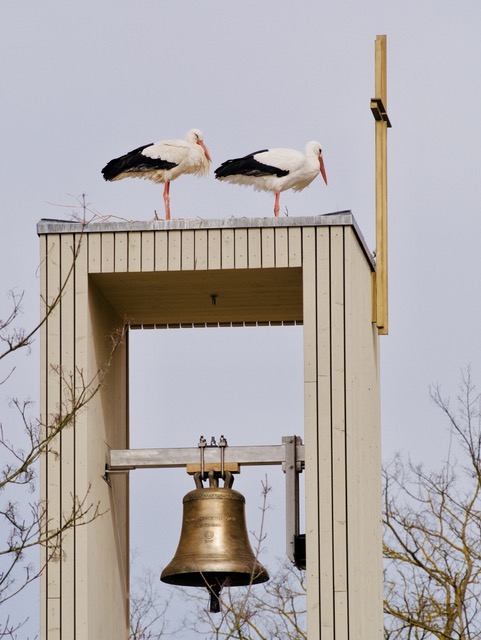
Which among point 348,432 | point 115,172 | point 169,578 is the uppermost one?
point 115,172

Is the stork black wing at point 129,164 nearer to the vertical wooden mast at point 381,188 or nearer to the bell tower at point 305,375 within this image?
the bell tower at point 305,375

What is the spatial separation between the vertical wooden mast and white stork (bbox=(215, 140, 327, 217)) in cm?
61

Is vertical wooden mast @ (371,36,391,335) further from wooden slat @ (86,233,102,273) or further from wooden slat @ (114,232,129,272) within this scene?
wooden slat @ (86,233,102,273)

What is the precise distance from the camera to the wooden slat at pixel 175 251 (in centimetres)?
1231

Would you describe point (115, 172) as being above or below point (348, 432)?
above

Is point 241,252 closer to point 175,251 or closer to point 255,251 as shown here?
point 255,251

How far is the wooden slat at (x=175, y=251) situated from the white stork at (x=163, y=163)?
78cm

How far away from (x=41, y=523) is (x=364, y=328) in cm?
249

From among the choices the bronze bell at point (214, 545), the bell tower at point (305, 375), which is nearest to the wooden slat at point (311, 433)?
the bell tower at point (305, 375)

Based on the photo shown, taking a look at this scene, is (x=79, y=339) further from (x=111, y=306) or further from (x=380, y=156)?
(x=380, y=156)

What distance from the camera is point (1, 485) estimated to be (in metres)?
10.7

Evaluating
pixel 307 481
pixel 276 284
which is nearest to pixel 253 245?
pixel 276 284

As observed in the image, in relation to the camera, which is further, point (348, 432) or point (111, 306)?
point (111, 306)

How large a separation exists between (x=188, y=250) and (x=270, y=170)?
4.60 feet
